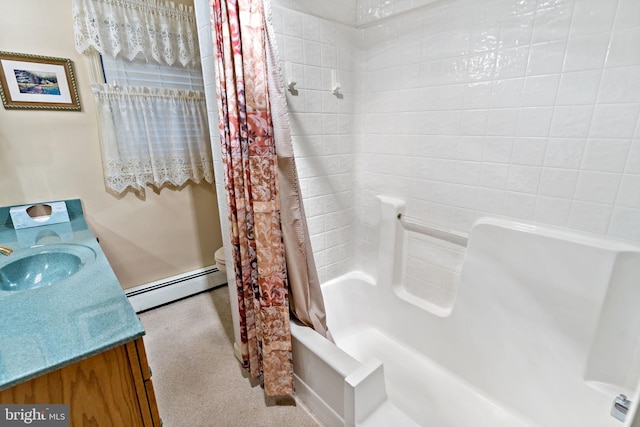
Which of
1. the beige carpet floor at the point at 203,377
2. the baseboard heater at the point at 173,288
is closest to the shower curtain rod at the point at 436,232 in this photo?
the beige carpet floor at the point at 203,377

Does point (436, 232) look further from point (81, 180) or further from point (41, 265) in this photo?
point (81, 180)

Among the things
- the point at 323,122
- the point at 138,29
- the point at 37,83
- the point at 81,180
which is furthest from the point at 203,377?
the point at 138,29

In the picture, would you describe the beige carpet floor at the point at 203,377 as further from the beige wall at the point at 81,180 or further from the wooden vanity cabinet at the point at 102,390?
the wooden vanity cabinet at the point at 102,390

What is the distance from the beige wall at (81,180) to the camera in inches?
63.1

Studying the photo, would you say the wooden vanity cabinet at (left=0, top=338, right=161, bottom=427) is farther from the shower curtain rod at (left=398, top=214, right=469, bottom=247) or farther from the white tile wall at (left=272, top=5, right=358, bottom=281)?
the shower curtain rod at (left=398, top=214, right=469, bottom=247)

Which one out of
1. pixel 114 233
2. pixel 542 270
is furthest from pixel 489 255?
pixel 114 233

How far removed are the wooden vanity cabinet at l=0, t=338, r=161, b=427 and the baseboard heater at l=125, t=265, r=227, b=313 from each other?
5.23ft

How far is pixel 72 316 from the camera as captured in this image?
79 centimetres

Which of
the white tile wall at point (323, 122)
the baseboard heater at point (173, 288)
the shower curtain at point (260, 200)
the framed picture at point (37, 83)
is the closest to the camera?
the shower curtain at point (260, 200)

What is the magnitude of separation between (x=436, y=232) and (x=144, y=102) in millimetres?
1992

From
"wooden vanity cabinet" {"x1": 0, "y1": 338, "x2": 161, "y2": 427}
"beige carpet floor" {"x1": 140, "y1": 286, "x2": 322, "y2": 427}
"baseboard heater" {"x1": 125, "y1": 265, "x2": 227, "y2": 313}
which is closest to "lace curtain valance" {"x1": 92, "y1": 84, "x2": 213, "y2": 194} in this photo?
"baseboard heater" {"x1": 125, "y1": 265, "x2": 227, "y2": 313}

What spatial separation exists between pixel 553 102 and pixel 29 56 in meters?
2.51

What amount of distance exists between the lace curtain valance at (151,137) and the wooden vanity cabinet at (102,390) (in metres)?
1.56

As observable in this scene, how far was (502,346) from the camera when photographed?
→ 4.18 ft
